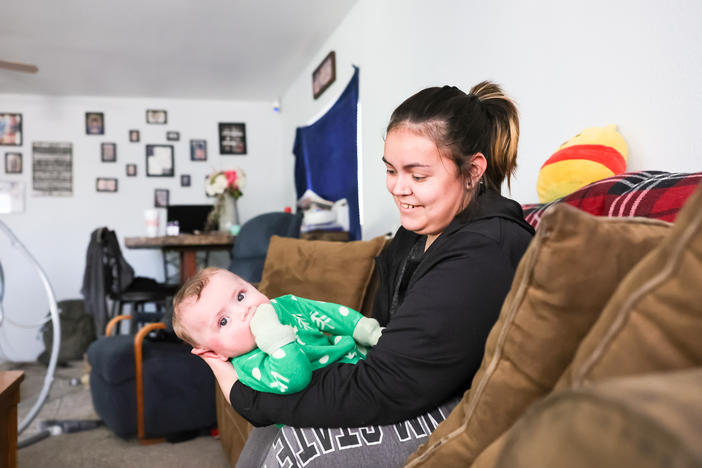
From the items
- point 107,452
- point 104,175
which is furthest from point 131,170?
point 107,452

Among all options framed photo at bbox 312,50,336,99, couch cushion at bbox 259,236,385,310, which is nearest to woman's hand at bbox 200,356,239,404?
couch cushion at bbox 259,236,385,310

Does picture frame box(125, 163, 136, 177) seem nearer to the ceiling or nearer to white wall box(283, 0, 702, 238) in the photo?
the ceiling

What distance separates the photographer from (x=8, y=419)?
1669mm

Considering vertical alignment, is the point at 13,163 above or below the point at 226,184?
above

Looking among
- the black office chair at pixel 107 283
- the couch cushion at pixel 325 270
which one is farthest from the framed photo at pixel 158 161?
the couch cushion at pixel 325 270

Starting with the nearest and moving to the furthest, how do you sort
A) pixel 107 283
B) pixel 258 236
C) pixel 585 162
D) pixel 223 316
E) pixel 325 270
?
pixel 223 316 < pixel 585 162 < pixel 325 270 < pixel 258 236 < pixel 107 283

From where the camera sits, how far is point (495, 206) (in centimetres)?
100

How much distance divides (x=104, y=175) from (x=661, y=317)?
592 centimetres

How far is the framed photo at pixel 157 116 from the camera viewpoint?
5.62m

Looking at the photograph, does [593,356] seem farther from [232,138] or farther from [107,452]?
[232,138]

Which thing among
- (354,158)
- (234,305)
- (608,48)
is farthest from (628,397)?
(354,158)

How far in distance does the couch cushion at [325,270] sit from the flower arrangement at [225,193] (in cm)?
236

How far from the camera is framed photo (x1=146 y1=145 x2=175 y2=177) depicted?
559 cm

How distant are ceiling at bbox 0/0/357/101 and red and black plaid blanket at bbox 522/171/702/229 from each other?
2.87 m
